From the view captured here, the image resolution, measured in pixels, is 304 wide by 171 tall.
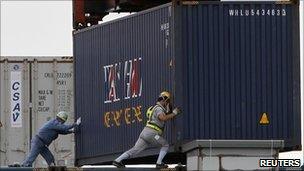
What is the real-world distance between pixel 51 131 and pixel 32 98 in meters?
3.52

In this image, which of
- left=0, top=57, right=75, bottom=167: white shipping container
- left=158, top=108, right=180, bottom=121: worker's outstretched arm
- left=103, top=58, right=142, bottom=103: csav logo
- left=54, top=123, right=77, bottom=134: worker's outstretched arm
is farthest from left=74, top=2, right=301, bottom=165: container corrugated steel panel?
left=0, top=57, right=75, bottom=167: white shipping container

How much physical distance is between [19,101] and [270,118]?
28.6 feet

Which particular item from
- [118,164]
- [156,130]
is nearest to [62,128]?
[118,164]

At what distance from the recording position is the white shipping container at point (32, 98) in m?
44.4

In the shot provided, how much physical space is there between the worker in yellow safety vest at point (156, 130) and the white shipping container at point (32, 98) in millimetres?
6654

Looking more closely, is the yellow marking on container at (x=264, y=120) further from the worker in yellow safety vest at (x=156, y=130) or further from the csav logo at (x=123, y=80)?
the csav logo at (x=123, y=80)

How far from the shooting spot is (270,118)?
126 ft

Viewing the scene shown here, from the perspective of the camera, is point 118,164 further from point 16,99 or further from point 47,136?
point 16,99

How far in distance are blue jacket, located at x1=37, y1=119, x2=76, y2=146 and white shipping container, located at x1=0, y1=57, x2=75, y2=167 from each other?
2757 mm

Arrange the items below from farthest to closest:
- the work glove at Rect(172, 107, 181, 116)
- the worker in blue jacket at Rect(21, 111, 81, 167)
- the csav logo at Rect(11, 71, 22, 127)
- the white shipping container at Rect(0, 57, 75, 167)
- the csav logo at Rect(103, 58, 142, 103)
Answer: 1. the csav logo at Rect(11, 71, 22, 127)
2. the white shipping container at Rect(0, 57, 75, 167)
3. the worker in blue jacket at Rect(21, 111, 81, 167)
4. the csav logo at Rect(103, 58, 142, 103)
5. the work glove at Rect(172, 107, 181, 116)

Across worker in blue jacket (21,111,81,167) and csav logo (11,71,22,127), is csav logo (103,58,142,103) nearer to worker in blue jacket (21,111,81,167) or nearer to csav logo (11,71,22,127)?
worker in blue jacket (21,111,81,167)

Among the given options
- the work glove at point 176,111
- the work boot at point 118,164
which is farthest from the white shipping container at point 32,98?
the work glove at point 176,111

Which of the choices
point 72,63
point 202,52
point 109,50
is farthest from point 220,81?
point 72,63

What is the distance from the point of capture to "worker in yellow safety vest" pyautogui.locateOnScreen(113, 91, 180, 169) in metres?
37.5
